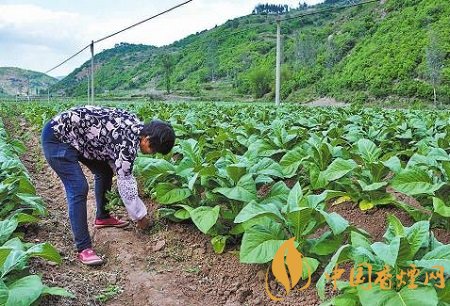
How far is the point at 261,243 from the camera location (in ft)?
9.81

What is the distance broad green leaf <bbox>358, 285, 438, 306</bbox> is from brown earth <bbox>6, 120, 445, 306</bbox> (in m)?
0.72

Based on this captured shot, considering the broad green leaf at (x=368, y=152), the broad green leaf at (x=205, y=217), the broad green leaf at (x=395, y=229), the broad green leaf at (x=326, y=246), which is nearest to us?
the broad green leaf at (x=395, y=229)

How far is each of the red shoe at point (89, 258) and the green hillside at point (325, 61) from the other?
41071 millimetres

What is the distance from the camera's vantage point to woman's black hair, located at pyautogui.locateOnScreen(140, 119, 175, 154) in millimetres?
3623

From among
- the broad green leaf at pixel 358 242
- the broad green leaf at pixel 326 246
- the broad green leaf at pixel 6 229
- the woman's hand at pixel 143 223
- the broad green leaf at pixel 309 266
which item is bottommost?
the woman's hand at pixel 143 223

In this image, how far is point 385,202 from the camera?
4.03 m

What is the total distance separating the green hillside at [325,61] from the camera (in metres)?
46.3

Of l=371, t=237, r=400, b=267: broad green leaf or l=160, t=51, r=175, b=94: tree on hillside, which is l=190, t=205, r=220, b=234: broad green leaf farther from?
l=160, t=51, r=175, b=94: tree on hillside

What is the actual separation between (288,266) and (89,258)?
156 centimetres

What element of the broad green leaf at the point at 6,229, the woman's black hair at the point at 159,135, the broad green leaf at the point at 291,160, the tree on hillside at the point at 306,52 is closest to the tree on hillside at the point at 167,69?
the tree on hillside at the point at 306,52

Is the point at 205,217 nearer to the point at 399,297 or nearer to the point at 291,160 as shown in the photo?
the point at 291,160

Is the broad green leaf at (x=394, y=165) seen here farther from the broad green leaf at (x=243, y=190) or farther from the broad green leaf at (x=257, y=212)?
the broad green leaf at (x=257, y=212)

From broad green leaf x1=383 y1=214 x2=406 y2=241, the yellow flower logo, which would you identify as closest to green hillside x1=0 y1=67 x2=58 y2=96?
the yellow flower logo

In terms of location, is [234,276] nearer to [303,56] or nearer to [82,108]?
[82,108]
